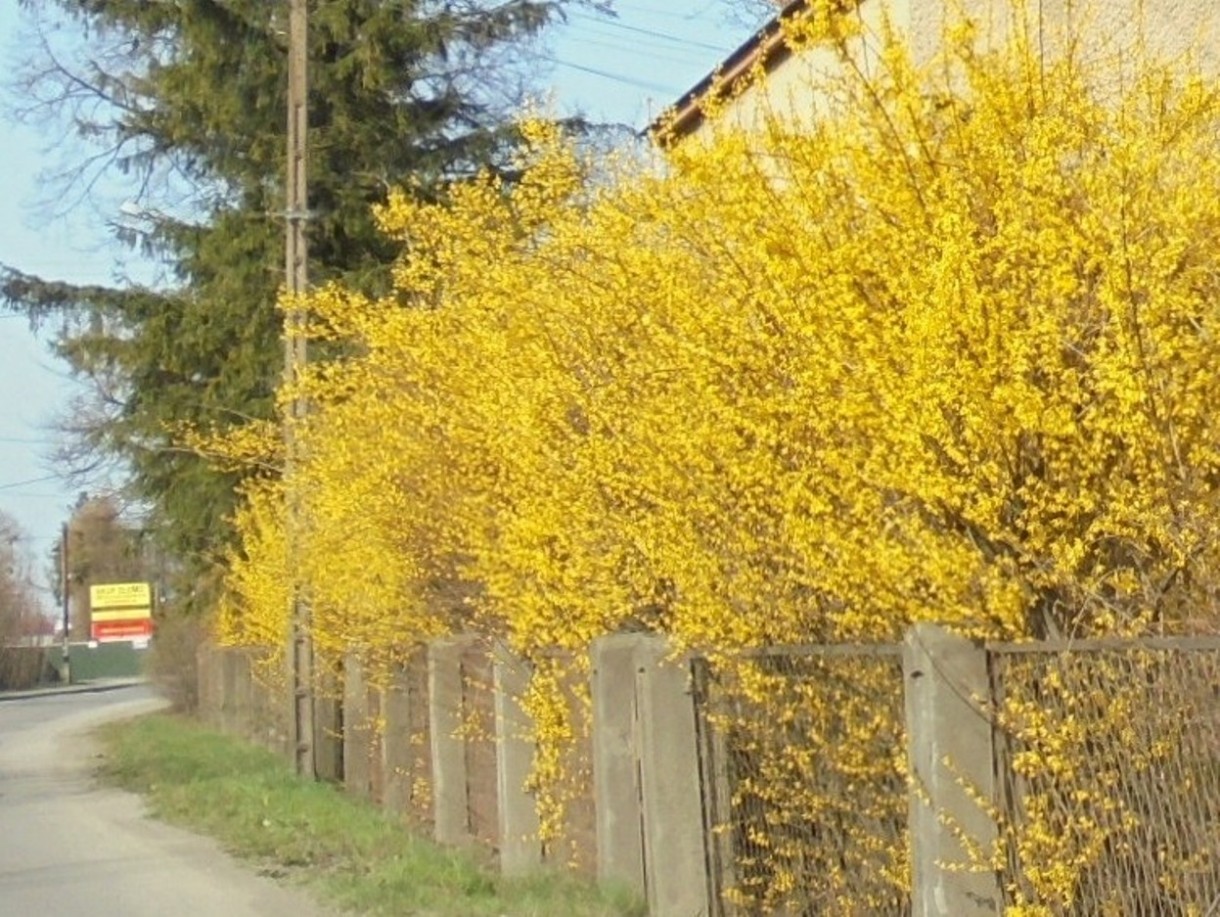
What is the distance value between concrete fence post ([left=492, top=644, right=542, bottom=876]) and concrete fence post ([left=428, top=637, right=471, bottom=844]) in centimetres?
129

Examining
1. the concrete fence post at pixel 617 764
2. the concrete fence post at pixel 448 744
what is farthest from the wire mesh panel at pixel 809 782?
the concrete fence post at pixel 448 744

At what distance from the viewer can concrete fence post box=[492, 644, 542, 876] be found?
13016mm

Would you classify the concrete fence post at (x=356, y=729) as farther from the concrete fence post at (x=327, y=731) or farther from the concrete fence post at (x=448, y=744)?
the concrete fence post at (x=448, y=744)

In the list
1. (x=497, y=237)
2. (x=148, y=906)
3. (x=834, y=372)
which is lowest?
(x=148, y=906)

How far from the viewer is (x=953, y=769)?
738cm

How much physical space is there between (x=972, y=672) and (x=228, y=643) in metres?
23.9

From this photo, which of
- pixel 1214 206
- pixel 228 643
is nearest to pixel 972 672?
pixel 1214 206

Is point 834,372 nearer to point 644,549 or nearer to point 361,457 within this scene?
point 644,549

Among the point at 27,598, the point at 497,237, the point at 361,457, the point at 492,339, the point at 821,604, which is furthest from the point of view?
the point at 27,598

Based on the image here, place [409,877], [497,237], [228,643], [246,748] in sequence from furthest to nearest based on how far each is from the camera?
[228,643] < [246,748] < [409,877] < [497,237]

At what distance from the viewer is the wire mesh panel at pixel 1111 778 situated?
21.1ft

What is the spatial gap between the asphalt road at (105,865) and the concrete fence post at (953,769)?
6057 millimetres

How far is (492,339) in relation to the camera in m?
11.1

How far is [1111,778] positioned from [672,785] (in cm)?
397
